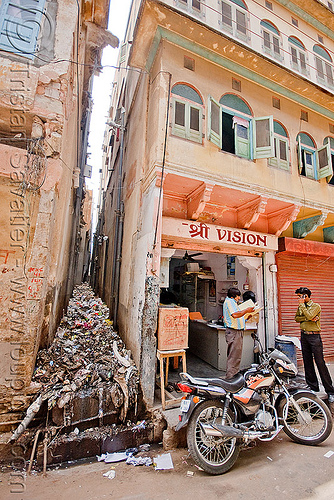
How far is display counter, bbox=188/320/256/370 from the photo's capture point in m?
6.83

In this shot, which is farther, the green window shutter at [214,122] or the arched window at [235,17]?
the arched window at [235,17]

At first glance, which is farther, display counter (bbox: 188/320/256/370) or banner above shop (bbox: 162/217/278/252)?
display counter (bbox: 188/320/256/370)

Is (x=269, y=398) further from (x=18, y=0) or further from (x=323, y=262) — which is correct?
(x=18, y=0)

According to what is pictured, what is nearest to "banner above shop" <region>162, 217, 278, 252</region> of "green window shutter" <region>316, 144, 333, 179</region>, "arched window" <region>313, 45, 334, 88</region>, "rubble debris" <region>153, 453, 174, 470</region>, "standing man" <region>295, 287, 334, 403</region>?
"standing man" <region>295, 287, 334, 403</region>

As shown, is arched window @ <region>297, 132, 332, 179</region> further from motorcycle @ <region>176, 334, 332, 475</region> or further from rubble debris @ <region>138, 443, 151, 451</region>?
rubble debris @ <region>138, 443, 151, 451</region>

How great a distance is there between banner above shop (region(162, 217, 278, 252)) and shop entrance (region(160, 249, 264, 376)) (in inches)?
19.7

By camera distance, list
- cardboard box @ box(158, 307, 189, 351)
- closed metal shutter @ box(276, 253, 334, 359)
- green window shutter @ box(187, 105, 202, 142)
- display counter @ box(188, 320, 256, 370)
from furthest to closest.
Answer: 1. closed metal shutter @ box(276, 253, 334, 359)
2. display counter @ box(188, 320, 256, 370)
3. green window shutter @ box(187, 105, 202, 142)
4. cardboard box @ box(158, 307, 189, 351)

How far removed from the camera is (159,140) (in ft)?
17.4

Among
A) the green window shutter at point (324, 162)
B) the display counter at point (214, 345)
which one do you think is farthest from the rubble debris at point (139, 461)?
the green window shutter at point (324, 162)

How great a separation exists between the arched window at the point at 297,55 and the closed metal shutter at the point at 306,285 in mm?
6189

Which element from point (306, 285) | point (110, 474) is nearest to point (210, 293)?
point (306, 285)

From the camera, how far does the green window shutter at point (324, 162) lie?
7467 millimetres

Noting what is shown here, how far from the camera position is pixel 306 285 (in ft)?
Result: 26.1

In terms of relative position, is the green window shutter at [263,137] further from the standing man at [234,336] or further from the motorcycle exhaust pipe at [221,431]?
the motorcycle exhaust pipe at [221,431]
